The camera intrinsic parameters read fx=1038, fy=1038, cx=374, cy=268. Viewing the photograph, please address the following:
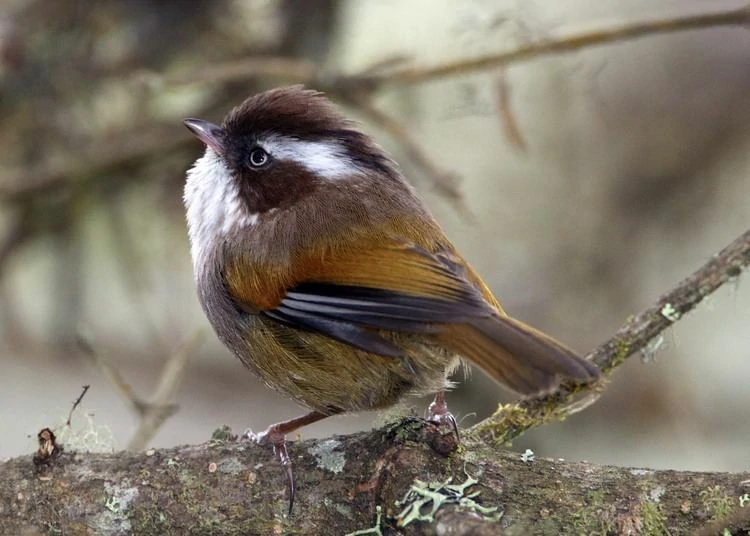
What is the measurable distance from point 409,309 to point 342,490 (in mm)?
589

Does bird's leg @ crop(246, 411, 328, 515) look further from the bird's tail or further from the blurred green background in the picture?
the blurred green background

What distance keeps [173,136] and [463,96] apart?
5.00 feet

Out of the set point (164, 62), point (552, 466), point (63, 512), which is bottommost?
point (63, 512)

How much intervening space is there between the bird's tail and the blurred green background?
1.72 meters

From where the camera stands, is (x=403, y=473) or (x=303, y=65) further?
(x=303, y=65)

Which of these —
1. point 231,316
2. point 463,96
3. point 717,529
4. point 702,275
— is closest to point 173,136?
point 463,96

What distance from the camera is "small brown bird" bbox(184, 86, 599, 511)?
3160 mm

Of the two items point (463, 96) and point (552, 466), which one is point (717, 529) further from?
point (463, 96)

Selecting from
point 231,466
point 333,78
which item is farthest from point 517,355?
point 333,78

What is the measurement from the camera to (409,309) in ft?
10.5

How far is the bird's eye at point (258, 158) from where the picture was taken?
3.98 meters

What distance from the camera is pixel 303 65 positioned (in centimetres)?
507

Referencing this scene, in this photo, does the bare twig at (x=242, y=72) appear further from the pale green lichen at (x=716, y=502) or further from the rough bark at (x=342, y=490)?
the pale green lichen at (x=716, y=502)

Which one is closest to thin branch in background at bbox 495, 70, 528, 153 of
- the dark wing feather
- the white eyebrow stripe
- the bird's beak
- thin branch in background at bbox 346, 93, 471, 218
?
thin branch in background at bbox 346, 93, 471, 218
